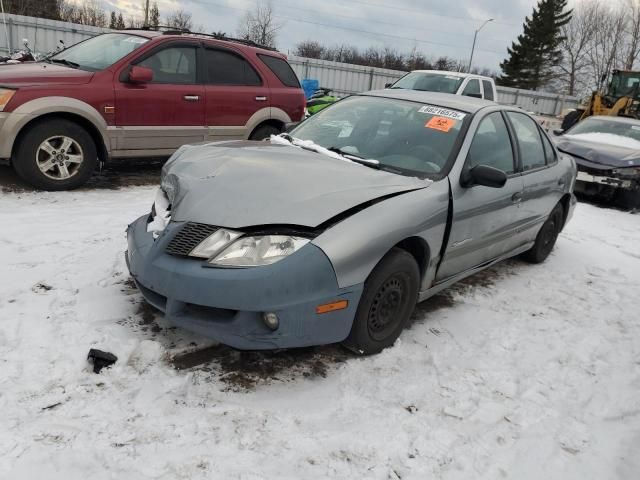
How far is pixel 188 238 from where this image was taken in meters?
2.88

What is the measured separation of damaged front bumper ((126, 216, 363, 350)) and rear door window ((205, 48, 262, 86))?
4.71 metres

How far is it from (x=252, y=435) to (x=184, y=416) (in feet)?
1.13

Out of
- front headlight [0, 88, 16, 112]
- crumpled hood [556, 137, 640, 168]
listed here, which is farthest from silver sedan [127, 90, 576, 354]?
crumpled hood [556, 137, 640, 168]

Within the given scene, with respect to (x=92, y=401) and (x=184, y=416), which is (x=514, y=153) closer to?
(x=184, y=416)

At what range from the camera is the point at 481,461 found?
2.55 metres

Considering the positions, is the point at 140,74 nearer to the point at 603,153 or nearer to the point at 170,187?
the point at 170,187

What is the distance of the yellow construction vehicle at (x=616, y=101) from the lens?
1758 centimetres

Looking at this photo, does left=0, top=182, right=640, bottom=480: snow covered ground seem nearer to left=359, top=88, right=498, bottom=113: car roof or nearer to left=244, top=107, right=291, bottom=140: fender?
left=359, top=88, right=498, bottom=113: car roof

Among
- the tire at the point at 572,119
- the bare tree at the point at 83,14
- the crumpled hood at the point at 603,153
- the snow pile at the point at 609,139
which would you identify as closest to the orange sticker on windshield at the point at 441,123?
the crumpled hood at the point at 603,153

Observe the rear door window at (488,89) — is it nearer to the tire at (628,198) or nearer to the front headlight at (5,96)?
the tire at (628,198)

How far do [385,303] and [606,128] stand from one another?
940 centimetres

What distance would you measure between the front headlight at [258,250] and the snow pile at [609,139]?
901 cm

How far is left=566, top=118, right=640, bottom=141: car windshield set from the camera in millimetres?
10312

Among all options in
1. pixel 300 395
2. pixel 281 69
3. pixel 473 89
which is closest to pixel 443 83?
pixel 473 89
